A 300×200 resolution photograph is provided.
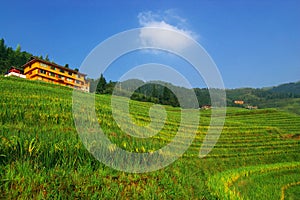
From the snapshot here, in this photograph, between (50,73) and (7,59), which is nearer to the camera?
(50,73)

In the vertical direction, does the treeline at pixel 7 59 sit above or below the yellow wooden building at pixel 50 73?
above

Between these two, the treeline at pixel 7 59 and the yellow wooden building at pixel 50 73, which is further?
the treeline at pixel 7 59

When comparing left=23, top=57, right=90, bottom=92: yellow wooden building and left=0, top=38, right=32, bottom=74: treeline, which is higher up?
left=0, top=38, right=32, bottom=74: treeline

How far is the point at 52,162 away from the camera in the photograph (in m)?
4.17

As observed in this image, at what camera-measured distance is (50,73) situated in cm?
4856

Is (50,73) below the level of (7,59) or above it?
below

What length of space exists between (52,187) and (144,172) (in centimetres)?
204

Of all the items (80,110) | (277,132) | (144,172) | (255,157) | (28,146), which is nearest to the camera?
(28,146)

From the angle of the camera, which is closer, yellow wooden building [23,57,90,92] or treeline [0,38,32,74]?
yellow wooden building [23,57,90,92]

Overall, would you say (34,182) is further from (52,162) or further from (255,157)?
(255,157)

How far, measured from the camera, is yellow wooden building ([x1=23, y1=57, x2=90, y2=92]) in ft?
153

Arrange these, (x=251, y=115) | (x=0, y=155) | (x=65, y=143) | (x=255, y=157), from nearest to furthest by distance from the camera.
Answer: (x=0, y=155) < (x=65, y=143) < (x=255, y=157) < (x=251, y=115)

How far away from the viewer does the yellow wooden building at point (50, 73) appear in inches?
1830

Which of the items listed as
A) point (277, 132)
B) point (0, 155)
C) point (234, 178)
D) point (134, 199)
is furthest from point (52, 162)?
point (277, 132)
